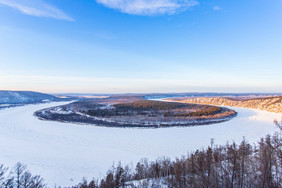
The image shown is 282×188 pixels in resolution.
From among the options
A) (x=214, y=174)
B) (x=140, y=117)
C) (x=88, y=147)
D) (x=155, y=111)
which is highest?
(x=214, y=174)

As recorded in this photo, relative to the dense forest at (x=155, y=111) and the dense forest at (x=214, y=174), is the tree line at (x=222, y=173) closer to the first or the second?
the dense forest at (x=214, y=174)

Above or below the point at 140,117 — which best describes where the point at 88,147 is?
below

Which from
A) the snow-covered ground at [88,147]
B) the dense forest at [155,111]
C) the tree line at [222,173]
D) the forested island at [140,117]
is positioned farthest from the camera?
the dense forest at [155,111]

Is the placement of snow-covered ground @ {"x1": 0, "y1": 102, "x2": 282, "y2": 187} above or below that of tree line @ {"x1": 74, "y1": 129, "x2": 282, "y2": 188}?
below

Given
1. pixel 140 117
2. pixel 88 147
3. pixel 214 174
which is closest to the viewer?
pixel 214 174

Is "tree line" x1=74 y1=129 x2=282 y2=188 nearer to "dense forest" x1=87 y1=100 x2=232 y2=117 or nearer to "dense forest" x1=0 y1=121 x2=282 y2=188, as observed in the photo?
"dense forest" x1=0 y1=121 x2=282 y2=188

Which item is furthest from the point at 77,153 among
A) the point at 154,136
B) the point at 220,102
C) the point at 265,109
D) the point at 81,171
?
the point at 220,102

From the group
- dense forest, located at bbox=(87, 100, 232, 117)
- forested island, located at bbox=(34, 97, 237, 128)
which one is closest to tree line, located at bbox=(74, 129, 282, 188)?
forested island, located at bbox=(34, 97, 237, 128)

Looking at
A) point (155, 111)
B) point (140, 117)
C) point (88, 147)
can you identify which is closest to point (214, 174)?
point (88, 147)

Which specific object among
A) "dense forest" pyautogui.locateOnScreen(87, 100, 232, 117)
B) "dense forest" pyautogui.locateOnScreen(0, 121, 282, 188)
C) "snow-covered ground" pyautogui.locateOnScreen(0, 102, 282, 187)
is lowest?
"snow-covered ground" pyautogui.locateOnScreen(0, 102, 282, 187)

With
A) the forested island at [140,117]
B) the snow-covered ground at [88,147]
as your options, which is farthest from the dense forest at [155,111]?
the snow-covered ground at [88,147]

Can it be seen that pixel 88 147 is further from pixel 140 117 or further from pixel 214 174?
pixel 140 117
